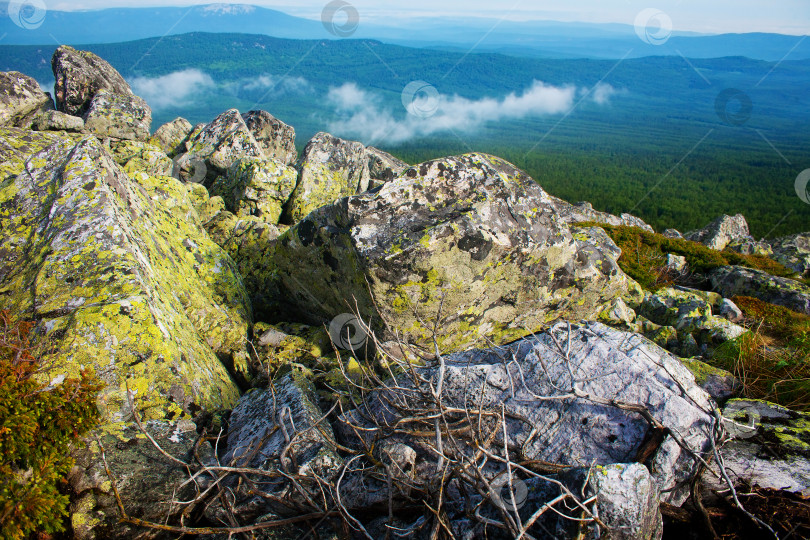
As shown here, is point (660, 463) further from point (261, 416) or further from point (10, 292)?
point (10, 292)

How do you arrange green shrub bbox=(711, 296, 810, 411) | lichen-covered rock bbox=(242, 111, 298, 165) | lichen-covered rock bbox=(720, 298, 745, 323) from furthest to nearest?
lichen-covered rock bbox=(242, 111, 298, 165), lichen-covered rock bbox=(720, 298, 745, 323), green shrub bbox=(711, 296, 810, 411)

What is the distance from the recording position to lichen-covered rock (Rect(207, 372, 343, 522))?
358 cm

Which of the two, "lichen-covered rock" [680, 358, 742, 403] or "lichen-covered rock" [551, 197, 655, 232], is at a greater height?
"lichen-covered rock" [680, 358, 742, 403]

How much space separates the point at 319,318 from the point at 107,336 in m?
3.91

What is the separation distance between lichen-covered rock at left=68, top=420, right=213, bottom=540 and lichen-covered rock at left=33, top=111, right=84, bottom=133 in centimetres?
1657

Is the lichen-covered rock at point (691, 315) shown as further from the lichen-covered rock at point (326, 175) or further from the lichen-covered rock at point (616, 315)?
the lichen-covered rock at point (326, 175)

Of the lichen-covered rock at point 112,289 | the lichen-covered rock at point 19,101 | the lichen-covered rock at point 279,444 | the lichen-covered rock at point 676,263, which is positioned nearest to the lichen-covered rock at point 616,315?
the lichen-covered rock at point 279,444

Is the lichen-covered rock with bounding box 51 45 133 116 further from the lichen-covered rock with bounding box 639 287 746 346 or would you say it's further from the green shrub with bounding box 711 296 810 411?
the green shrub with bounding box 711 296 810 411

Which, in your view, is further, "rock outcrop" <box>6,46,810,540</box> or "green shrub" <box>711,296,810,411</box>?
"green shrub" <box>711,296,810,411</box>

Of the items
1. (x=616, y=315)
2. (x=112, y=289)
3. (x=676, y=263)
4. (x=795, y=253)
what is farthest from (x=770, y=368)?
(x=795, y=253)

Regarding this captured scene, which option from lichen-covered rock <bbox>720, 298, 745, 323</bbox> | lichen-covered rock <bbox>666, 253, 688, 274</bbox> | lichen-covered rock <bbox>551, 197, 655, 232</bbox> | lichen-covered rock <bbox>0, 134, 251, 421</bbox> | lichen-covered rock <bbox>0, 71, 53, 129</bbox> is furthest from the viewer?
lichen-covered rock <bbox>551, 197, 655, 232</bbox>

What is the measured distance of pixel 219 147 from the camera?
16.6 metres

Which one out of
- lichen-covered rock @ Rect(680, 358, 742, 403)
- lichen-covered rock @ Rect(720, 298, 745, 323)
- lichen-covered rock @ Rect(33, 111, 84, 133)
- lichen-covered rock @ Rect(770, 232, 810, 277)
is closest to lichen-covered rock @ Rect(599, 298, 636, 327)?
lichen-covered rock @ Rect(680, 358, 742, 403)

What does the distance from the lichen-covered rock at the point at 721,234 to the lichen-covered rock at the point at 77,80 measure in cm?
3906
